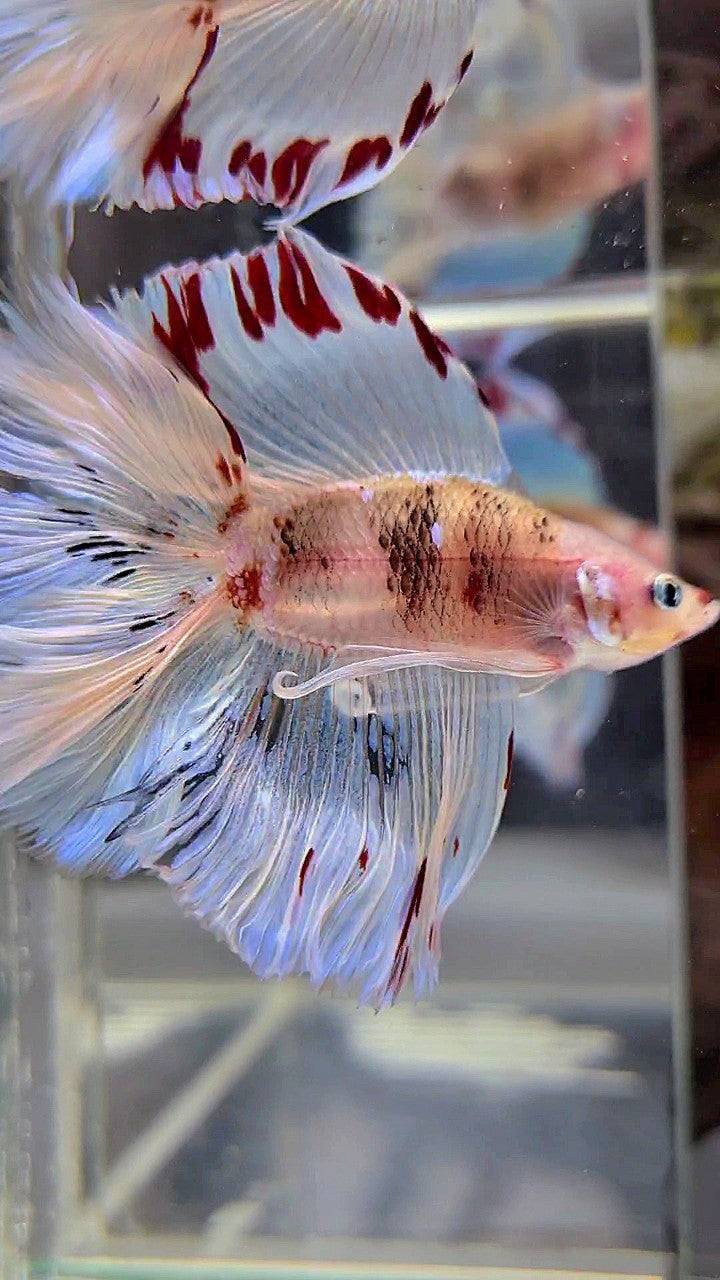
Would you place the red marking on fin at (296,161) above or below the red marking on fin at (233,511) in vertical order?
above

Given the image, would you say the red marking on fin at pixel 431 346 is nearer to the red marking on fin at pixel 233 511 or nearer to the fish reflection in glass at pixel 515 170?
the red marking on fin at pixel 233 511

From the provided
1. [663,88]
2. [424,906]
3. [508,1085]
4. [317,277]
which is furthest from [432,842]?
[663,88]

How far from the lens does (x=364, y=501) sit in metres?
0.46

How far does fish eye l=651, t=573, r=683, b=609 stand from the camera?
0.45m

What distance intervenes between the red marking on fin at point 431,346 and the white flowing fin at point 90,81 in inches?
5.2

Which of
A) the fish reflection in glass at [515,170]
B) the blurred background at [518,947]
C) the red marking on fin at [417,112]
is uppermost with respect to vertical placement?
the fish reflection in glass at [515,170]

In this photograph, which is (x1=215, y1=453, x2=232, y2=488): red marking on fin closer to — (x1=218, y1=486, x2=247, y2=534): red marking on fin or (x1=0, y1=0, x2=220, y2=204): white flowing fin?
(x1=218, y1=486, x2=247, y2=534): red marking on fin

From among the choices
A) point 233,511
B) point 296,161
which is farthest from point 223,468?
point 296,161

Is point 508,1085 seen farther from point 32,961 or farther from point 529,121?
point 529,121

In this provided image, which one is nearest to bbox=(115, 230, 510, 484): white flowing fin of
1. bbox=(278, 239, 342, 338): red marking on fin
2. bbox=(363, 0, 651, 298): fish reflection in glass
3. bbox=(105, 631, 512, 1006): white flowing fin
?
bbox=(278, 239, 342, 338): red marking on fin

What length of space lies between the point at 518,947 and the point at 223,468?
1.47 feet

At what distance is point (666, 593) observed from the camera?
453 mm

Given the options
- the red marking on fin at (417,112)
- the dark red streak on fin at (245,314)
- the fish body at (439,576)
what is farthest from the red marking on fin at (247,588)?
the red marking on fin at (417,112)

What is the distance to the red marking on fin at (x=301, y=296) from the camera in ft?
1.48
